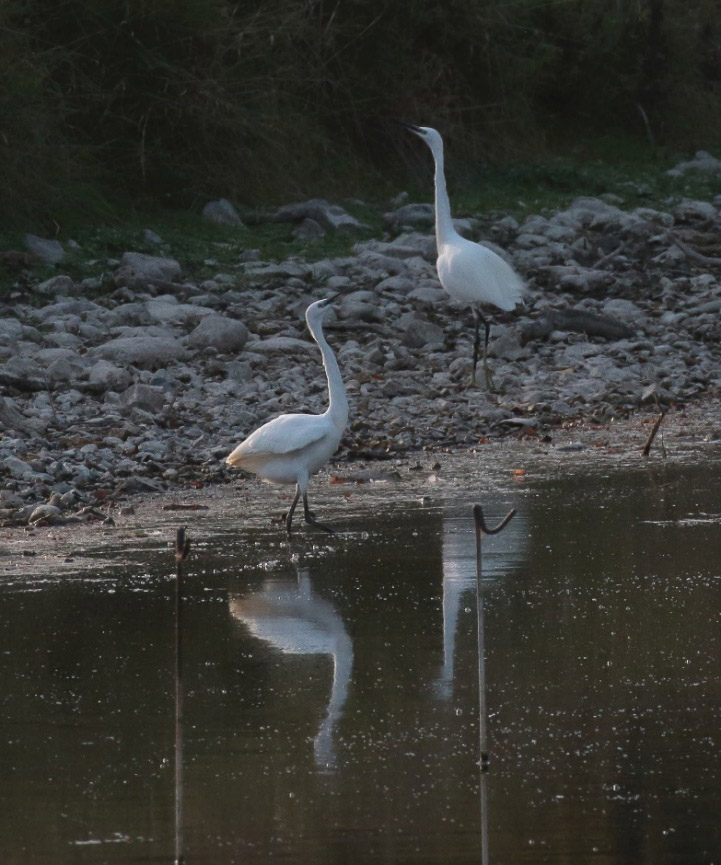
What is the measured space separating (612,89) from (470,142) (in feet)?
A: 13.5

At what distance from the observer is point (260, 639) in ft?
20.6

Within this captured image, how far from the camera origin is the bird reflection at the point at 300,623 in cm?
581

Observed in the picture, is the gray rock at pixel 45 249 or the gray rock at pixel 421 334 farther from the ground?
the gray rock at pixel 45 249

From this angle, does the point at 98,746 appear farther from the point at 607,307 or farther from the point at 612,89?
the point at 612,89

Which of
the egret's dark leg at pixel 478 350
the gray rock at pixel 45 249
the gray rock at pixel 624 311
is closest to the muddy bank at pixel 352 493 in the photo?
the egret's dark leg at pixel 478 350

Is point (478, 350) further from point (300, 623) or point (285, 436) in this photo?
point (300, 623)

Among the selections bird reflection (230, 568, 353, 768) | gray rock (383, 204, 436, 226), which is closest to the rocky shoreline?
gray rock (383, 204, 436, 226)

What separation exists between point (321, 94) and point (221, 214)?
3479 mm

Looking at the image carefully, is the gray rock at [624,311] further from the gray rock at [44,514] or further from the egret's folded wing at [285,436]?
the gray rock at [44,514]

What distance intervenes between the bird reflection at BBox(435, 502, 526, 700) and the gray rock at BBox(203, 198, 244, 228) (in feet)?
30.5

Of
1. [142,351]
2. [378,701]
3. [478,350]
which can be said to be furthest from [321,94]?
[378,701]

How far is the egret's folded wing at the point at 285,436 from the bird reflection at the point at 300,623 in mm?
1283

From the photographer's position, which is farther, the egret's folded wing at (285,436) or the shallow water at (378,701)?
the egret's folded wing at (285,436)

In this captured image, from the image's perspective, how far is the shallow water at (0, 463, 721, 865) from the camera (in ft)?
13.9
